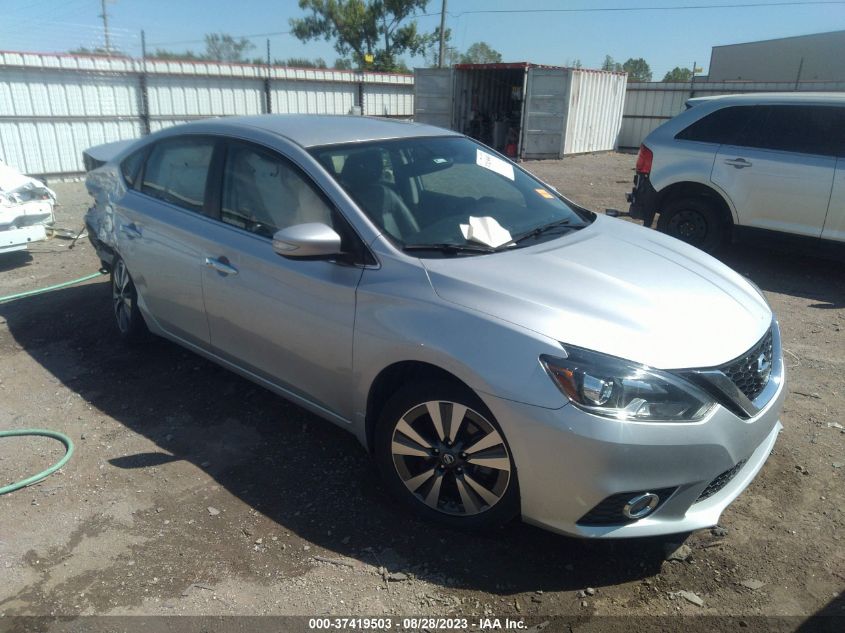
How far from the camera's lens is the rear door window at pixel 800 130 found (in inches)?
255

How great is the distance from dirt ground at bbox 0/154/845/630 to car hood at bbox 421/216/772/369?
0.94 m

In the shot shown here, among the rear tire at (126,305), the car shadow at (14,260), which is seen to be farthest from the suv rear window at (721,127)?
the car shadow at (14,260)

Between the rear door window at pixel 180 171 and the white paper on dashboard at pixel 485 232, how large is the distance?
1.69m

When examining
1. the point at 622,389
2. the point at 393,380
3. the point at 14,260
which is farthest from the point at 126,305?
the point at 622,389

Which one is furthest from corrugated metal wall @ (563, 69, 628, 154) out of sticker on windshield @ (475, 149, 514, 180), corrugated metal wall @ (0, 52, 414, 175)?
sticker on windshield @ (475, 149, 514, 180)

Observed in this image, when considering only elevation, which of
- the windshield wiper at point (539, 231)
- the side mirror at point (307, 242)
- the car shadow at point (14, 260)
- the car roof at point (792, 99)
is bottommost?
the car shadow at point (14, 260)

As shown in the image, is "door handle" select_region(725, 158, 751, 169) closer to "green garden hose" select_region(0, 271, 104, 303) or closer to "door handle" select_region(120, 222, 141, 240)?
"door handle" select_region(120, 222, 141, 240)

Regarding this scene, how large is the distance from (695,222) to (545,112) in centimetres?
1151

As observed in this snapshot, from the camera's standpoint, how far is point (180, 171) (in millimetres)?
4203

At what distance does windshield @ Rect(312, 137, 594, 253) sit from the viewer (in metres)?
3.21

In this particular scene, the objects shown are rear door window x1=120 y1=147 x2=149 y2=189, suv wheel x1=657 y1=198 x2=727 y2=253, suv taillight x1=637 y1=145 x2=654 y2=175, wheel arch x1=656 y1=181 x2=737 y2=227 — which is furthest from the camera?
suv taillight x1=637 y1=145 x2=654 y2=175

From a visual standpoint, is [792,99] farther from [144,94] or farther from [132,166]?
[144,94]

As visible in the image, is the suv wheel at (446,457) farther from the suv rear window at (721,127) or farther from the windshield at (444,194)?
the suv rear window at (721,127)

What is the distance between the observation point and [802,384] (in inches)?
176
